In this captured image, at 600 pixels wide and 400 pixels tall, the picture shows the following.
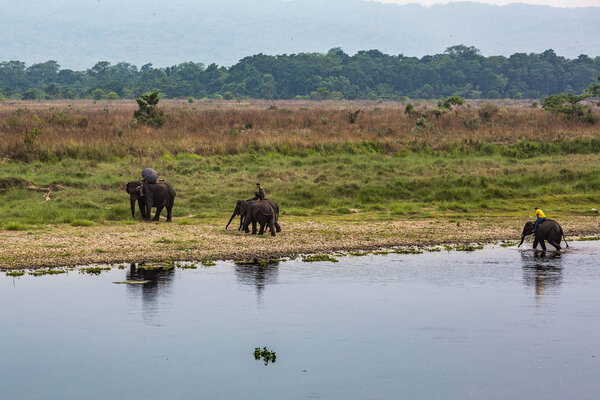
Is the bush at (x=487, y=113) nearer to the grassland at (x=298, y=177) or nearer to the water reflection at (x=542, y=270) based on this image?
the grassland at (x=298, y=177)

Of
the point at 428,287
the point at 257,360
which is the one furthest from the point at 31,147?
the point at 257,360

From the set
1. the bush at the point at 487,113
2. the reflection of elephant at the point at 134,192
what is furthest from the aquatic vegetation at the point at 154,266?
the bush at the point at 487,113

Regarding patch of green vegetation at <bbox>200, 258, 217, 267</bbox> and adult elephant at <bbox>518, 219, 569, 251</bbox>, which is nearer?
patch of green vegetation at <bbox>200, 258, 217, 267</bbox>

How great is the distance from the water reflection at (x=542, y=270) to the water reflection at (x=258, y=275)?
5.96m

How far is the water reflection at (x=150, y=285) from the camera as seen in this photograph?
17.3 metres

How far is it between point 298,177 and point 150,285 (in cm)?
1755

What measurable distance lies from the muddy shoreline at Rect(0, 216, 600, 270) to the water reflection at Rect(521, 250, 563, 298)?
284 centimetres

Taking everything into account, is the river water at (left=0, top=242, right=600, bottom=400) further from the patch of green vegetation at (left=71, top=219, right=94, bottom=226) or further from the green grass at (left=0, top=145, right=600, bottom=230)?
the green grass at (left=0, top=145, right=600, bottom=230)

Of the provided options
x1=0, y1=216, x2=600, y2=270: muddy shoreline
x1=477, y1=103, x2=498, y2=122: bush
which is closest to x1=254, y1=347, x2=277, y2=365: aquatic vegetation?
x1=0, y1=216, x2=600, y2=270: muddy shoreline

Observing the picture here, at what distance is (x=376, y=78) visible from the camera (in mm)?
146625

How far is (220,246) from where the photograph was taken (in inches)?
913

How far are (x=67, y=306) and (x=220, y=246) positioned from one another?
263 inches

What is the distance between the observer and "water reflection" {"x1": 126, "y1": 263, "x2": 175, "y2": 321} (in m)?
17.3

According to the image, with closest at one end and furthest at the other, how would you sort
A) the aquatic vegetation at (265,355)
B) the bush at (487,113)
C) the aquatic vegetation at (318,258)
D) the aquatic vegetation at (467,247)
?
1. the aquatic vegetation at (265,355)
2. the aquatic vegetation at (318,258)
3. the aquatic vegetation at (467,247)
4. the bush at (487,113)
